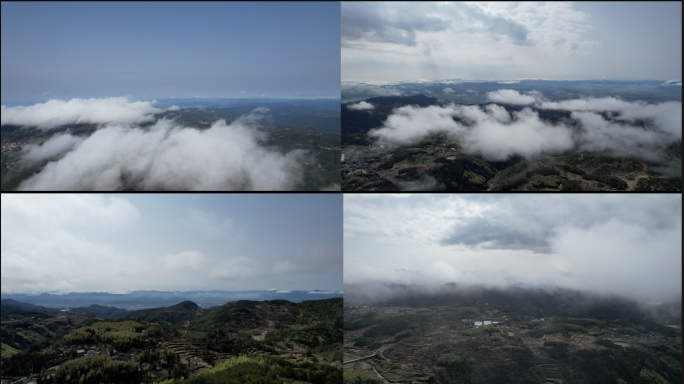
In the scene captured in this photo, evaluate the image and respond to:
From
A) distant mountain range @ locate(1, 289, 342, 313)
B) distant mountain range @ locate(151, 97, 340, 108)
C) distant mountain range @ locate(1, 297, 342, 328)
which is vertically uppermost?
distant mountain range @ locate(151, 97, 340, 108)

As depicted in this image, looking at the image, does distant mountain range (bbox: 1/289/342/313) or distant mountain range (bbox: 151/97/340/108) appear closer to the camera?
distant mountain range (bbox: 1/289/342/313)

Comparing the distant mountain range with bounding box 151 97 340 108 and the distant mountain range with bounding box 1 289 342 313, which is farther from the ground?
the distant mountain range with bounding box 151 97 340 108

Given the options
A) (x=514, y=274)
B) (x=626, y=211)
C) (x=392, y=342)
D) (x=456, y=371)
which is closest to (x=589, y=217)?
(x=626, y=211)

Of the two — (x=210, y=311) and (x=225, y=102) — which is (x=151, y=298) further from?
(x=225, y=102)

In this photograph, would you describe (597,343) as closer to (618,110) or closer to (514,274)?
(514,274)

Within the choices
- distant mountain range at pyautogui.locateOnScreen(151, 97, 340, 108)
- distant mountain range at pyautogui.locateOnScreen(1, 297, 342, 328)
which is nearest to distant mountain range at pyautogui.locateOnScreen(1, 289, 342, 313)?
distant mountain range at pyautogui.locateOnScreen(1, 297, 342, 328)

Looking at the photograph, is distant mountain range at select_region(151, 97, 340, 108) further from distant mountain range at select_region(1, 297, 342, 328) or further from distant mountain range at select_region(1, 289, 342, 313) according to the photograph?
distant mountain range at select_region(1, 297, 342, 328)

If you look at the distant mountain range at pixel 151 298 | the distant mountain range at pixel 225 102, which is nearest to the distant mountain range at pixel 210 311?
the distant mountain range at pixel 151 298

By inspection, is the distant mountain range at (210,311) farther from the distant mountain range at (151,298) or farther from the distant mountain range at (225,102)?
the distant mountain range at (225,102)
